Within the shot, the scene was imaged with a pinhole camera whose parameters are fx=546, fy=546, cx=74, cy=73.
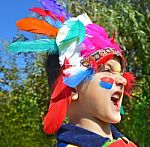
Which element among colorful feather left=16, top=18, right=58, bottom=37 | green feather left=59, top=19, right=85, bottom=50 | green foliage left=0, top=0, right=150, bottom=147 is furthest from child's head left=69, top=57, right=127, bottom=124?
green foliage left=0, top=0, right=150, bottom=147

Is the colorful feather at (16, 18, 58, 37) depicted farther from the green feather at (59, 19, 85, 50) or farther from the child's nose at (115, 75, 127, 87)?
the child's nose at (115, 75, 127, 87)

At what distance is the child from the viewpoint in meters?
2.43

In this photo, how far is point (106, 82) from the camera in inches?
96.7

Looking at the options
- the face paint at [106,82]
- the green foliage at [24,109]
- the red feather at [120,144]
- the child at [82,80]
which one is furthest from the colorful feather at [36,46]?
the green foliage at [24,109]

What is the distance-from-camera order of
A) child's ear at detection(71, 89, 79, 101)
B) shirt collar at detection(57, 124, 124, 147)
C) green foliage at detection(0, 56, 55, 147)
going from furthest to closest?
green foliage at detection(0, 56, 55, 147) < child's ear at detection(71, 89, 79, 101) < shirt collar at detection(57, 124, 124, 147)

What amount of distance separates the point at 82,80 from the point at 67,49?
0.54ft

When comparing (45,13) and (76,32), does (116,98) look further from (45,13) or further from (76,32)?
(45,13)

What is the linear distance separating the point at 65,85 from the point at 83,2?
19.5 ft

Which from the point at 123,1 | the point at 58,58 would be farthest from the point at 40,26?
the point at 123,1

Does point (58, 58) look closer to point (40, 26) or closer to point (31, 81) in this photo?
point (40, 26)

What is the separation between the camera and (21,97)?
9047mm

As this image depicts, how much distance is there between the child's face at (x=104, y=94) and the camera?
244 cm

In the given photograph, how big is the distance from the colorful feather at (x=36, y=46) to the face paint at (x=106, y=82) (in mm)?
266

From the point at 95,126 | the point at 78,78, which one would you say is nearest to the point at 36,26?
the point at 78,78
